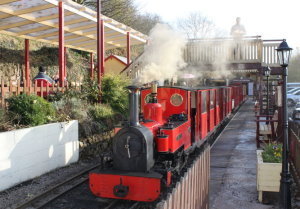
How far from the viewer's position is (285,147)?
224 inches

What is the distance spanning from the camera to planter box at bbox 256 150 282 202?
6.07m

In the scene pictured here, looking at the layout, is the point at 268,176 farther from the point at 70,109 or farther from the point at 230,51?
the point at 230,51

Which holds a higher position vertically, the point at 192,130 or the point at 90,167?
the point at 192,130

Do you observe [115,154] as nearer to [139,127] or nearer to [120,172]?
[120,172]

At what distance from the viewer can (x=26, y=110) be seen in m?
7.51

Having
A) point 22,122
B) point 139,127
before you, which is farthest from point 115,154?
point 22,122

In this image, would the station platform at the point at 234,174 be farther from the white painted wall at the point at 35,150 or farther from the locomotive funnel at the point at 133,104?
the white painted wall at the point at 35,150

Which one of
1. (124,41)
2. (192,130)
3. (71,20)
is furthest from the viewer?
(124,41)

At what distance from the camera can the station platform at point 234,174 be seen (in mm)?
6066

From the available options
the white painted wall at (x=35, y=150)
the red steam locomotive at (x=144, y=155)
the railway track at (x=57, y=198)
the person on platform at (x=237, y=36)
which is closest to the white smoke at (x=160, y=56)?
the person on platform at (x=237, y=36)

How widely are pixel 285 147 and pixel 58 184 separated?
4.78 m

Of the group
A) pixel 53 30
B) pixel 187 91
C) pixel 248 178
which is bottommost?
pixel 248 178

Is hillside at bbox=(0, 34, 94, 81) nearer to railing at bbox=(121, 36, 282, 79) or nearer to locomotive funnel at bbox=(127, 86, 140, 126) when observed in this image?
railing at bbox=(121, 36, 282, 79)

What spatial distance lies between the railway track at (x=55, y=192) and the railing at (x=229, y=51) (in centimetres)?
887
